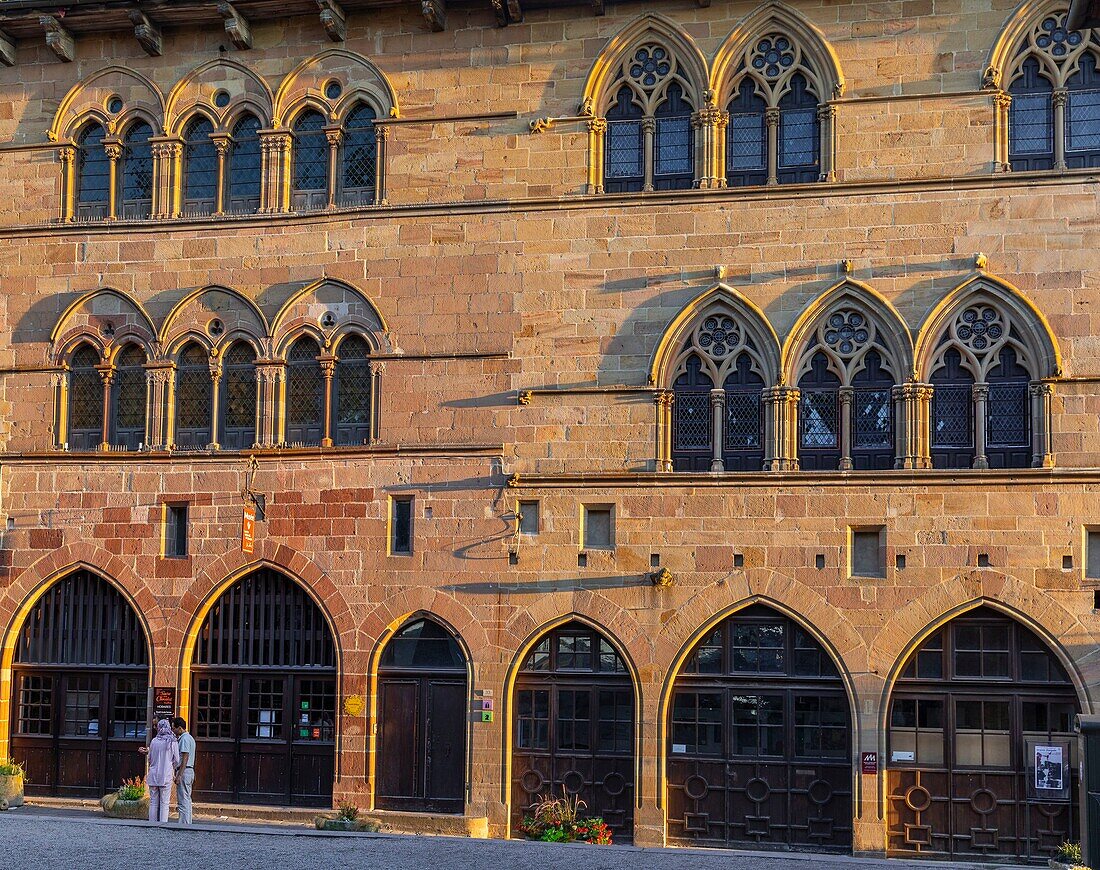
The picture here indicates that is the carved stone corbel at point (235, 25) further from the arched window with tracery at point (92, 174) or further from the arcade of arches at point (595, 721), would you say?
the arcade of arches at point (595, 721)

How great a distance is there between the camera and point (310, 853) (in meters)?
17.3

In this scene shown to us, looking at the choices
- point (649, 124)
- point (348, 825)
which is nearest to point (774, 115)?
point (649, 124)

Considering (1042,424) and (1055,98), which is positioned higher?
(1055,98)

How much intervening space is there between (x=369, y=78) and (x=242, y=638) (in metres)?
8.79

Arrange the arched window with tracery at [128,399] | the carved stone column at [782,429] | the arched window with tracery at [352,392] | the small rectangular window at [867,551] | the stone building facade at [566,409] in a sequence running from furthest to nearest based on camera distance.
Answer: the arched window with tracery at [128,399] → the arched window with tracery at [352,392] → the carved stone column at [782,429] → the small rectangular window at [867,551] → the stone building facade at [566,409]

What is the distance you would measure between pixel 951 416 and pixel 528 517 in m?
6.17

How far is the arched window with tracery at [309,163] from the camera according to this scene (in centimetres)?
2395

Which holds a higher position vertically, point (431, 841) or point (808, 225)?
point (808, 225)

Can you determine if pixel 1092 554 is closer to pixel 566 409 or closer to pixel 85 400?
pixel 566 409

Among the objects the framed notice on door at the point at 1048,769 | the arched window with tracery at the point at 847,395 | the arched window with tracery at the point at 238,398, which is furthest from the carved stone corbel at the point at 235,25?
the framed notice on door at the point at 1048,769

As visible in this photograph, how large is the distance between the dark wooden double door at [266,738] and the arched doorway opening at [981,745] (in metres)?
8.28

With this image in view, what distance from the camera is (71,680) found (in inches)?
940

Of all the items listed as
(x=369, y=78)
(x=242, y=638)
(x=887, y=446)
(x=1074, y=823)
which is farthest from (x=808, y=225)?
(x=242, y=638)

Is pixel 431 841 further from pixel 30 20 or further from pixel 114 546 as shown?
pixel 30 20
